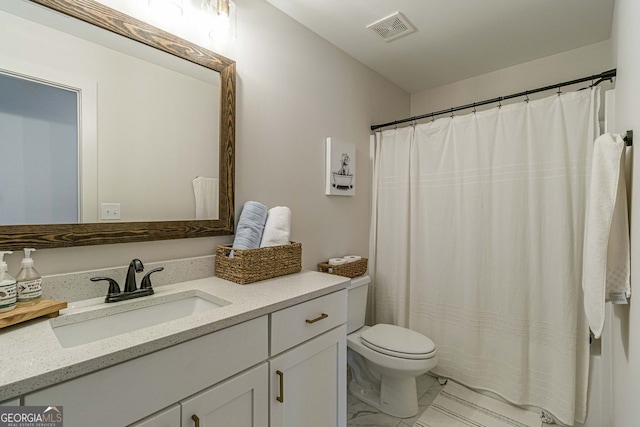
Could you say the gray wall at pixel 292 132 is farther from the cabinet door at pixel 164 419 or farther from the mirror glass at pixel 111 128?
the cabinet door at pixel 164 419

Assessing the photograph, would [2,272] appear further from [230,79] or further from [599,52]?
[599,52]

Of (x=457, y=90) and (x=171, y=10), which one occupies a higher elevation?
(x=457, y=90)

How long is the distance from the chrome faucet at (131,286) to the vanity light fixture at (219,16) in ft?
3.62

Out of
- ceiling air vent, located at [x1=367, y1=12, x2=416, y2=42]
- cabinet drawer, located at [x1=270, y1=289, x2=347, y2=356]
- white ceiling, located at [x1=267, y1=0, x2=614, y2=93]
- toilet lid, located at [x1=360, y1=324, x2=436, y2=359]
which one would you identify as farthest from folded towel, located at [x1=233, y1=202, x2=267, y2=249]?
ceiling air vent, located at [x1=367, y1=12, x2=416, y2=42]

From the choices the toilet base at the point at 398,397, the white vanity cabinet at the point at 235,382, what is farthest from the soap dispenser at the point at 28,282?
the toilet base at the point at 398,397

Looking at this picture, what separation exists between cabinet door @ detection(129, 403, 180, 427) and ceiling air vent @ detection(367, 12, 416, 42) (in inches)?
82.3

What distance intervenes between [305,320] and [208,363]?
1.32 ft

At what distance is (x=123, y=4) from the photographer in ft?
3.84

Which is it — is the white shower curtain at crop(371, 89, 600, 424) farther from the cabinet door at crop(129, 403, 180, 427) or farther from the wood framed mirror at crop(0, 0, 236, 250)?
the cabinet door at crop(129, 403, 180, 427)

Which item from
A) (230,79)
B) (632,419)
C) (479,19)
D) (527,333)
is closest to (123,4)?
(230,79)

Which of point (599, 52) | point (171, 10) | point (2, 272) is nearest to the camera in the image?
point (2, 272)

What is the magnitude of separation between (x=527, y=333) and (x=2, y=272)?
2.41m

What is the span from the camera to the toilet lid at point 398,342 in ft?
5.41

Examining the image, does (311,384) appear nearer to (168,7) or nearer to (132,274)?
(132,274)
